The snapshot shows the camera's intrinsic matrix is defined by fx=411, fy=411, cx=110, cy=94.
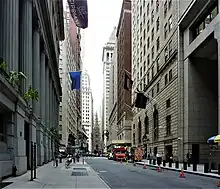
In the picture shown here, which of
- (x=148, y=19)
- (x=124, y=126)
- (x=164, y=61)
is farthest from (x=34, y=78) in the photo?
(x=124, y=126)

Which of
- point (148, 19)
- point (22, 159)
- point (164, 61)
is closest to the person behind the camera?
point (22, 159)

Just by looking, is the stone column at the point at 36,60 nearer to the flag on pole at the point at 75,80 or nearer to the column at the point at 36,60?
the column at the point at 36,60

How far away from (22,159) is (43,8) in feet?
69.2

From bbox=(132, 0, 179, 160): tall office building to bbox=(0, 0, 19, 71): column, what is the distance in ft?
115

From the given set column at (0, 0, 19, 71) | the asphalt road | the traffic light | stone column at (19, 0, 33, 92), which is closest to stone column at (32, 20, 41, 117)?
stone column at (19, 0, 33, 92)

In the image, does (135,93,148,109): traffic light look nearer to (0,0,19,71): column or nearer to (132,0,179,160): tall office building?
(132,0,179,160): tall office building

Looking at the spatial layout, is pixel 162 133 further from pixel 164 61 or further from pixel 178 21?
pixel 178 21

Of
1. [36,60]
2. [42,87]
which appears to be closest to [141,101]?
[42,87]

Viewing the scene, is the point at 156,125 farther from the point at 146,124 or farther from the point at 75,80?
the point at 75,80

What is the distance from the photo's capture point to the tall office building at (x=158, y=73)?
59938 mm

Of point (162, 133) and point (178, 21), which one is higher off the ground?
point (178, 21)

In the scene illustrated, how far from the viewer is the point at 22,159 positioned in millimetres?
26312

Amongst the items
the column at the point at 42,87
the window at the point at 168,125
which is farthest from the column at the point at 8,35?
the window at the point at 168,125

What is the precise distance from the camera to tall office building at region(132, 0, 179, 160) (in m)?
59.9
